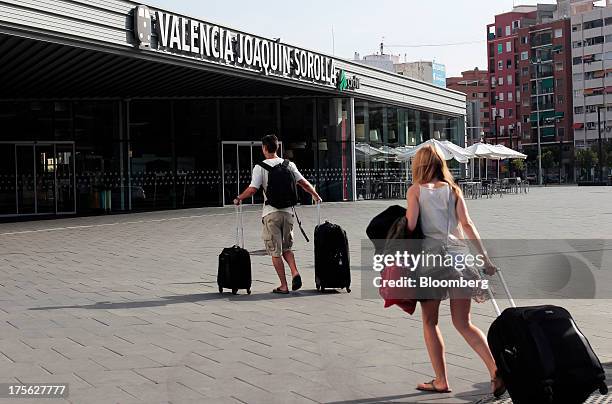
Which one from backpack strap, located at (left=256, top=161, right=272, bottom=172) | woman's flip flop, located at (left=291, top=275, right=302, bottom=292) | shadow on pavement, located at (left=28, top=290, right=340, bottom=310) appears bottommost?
shadow on pavement, located at (left=28, top=290, right=340, bottom=310)

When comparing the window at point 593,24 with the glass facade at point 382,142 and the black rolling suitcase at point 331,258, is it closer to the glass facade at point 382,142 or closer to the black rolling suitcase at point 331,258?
the glass facade at point 382,142

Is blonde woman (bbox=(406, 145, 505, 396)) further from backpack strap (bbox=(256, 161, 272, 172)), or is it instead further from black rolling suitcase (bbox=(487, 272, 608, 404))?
backpack strap (bbox=(256, 161, 272, 172))

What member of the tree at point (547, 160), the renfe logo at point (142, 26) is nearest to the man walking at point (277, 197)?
the renfe logo at point (142, 26)

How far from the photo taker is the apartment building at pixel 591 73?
113875 millimetres

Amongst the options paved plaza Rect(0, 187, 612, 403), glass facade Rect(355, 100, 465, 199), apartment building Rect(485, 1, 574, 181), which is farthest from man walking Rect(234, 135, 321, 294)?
apartment building Rect(485, 1, 574, 181)

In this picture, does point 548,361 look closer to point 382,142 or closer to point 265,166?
point 265,166

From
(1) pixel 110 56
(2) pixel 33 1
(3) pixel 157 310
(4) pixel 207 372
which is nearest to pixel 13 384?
(4) pixel 207 372

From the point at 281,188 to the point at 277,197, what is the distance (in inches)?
4.2

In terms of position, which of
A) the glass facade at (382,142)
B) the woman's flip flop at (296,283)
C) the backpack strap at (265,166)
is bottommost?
the woman's flip flop at (296,283)

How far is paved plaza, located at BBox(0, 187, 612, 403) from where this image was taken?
5.52m

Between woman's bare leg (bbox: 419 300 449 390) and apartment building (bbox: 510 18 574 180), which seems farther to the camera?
apartment building (bbox: 510 18 574 180)

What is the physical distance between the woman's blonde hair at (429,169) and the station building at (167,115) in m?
16.2

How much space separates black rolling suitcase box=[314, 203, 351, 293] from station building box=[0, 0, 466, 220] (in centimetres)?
1253

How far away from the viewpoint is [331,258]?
9516 mm
